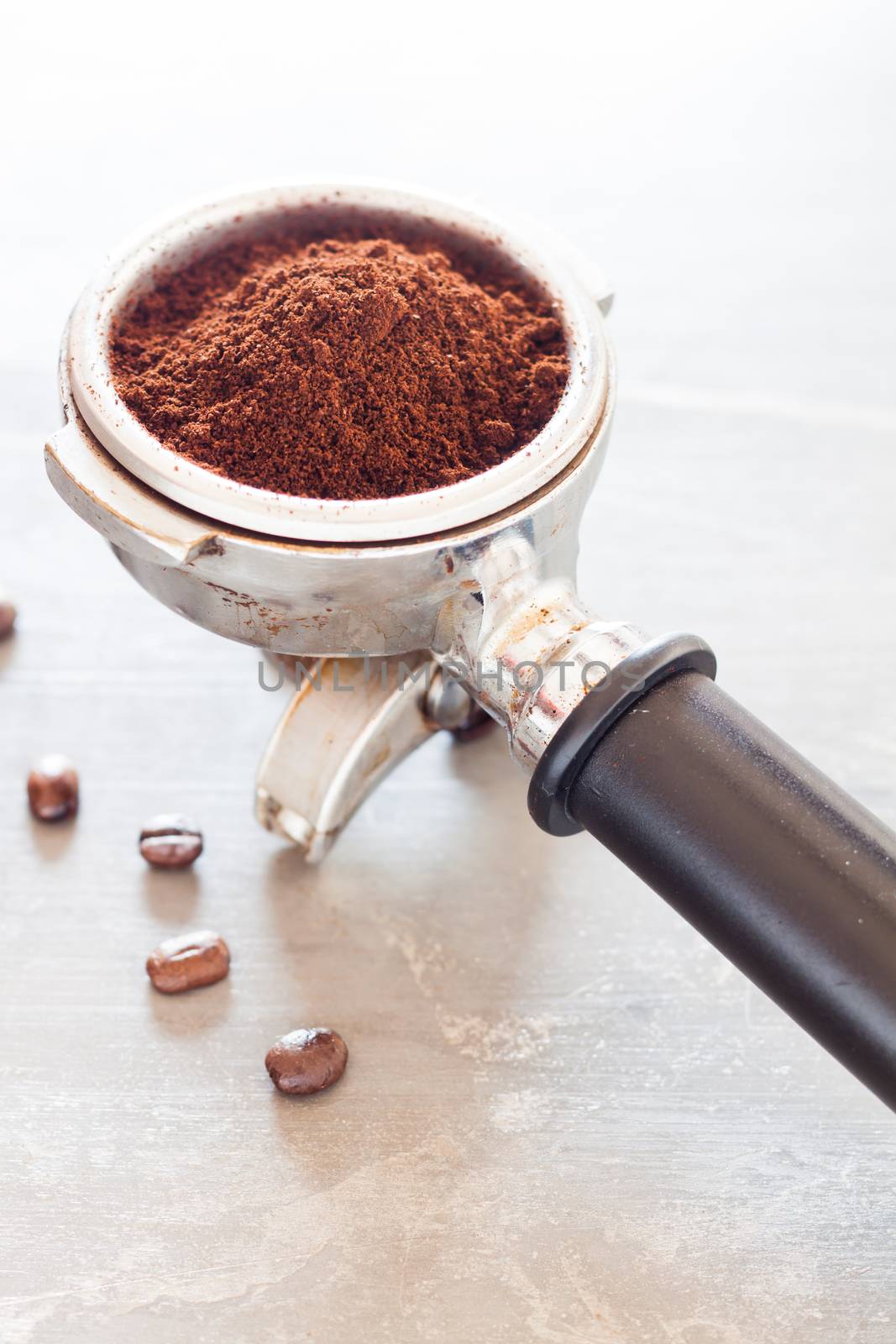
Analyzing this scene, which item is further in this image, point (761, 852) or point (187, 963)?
point (187, 963)

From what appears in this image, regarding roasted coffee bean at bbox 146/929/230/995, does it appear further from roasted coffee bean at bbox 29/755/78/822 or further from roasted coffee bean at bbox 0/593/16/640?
roasted coffee bean at bbox 0/593/16/640

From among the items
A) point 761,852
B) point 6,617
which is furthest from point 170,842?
point 761,852

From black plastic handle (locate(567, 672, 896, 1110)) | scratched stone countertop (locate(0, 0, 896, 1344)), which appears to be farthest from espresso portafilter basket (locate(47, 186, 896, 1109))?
scratched stone countertop (locate(0, 0, 896, 1344))

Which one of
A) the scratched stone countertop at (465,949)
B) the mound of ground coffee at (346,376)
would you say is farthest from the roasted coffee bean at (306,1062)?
the mound of ground coffee at (346,376)

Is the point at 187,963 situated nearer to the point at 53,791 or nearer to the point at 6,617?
the point at 53,791

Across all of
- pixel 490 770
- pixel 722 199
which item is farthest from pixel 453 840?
pixel 722 199

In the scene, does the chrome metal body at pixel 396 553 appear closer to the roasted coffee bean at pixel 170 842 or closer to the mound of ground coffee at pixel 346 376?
the mound of ground coffee at pixel 346 376

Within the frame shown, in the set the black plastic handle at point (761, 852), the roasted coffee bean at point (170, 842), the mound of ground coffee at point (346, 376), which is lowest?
the roasted coffee bean at point (170, 842)

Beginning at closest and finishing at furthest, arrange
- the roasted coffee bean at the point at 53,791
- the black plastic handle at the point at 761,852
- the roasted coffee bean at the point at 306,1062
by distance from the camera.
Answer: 1. the black plastic handle at the point at 761,852
2. the roasted coffee bean at the point at 306,1062
3. the roasted coffee bean at the point at 53,791
